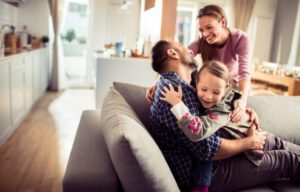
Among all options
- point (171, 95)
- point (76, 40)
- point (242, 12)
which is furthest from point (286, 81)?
point (76, 40)

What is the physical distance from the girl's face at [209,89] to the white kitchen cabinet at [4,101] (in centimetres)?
208

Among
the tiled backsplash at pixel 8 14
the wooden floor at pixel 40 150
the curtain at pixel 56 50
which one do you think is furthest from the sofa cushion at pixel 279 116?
the curtain at pixel 56 50

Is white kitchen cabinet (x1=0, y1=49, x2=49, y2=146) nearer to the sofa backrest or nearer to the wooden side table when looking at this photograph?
the sofa backrest

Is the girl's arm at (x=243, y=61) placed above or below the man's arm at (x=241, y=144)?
above

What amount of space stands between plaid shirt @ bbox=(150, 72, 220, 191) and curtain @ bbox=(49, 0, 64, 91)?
473 cm

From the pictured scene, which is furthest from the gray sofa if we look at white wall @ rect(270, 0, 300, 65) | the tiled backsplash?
white wall @ rect(270, 0, 300, 65)

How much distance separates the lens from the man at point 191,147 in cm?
119

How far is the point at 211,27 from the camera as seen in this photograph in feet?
5.38

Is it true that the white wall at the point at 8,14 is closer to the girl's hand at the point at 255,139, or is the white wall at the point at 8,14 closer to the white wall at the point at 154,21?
the white wall at the point at 154,21

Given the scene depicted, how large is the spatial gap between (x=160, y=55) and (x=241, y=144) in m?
0.57

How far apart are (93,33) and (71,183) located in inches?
204

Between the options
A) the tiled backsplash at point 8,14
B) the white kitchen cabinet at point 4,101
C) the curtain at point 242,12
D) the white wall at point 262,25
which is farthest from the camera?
the white wall at point 262,25

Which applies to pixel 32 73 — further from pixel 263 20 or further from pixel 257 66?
pixel 263 20

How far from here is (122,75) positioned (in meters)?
3.24
